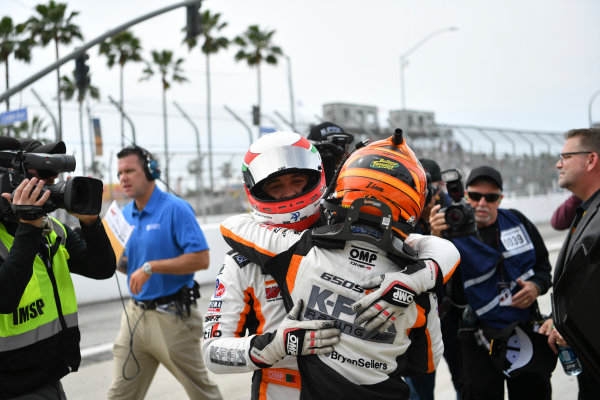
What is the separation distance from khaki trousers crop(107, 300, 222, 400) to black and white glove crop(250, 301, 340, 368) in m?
2.16

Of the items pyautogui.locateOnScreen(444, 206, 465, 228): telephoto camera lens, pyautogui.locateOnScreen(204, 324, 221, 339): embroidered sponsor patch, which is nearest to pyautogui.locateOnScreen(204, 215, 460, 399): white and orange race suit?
pyautogui.locateOnScreen(204, 324, 221, 339): embroidered sponsor patch

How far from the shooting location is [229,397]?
4.56m

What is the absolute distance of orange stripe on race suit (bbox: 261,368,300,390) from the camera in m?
1.84

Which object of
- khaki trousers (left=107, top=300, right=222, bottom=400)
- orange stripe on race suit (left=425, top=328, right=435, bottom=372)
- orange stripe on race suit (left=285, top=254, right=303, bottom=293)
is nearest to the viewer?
orange stripe on race suit (left=285, top=254, right=303, bottom=293)

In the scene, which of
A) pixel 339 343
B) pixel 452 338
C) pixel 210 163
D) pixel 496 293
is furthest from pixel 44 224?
pixel 210 163

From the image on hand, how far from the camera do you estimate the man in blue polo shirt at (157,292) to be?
3676mm

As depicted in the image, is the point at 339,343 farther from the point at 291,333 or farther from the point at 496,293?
the point at 496,293

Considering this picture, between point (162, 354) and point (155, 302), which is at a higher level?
point (155, 302)

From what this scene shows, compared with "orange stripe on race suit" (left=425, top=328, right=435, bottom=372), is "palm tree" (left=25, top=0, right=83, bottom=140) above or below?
above

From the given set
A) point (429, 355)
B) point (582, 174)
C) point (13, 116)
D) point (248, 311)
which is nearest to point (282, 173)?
point (248, 311)

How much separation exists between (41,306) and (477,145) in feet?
61.7

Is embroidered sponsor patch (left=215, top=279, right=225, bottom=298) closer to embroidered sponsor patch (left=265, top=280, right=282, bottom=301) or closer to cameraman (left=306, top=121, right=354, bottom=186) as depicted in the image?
embroidered sponsor patch (left=265, top=280, right=282, bottom=301)

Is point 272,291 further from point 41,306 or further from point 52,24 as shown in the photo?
point 52,24

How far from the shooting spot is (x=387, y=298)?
5.31 ft
